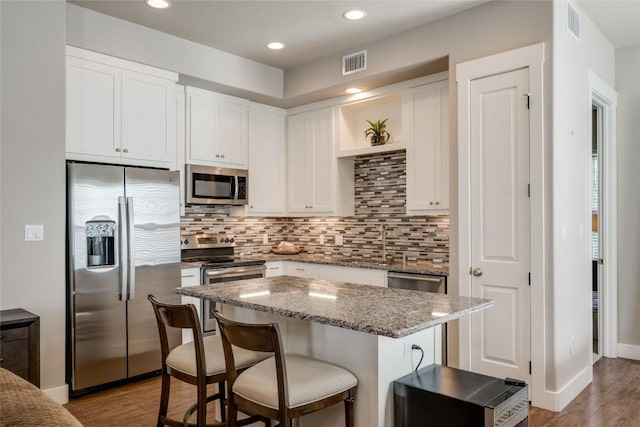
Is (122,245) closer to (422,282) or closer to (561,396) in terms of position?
(422,282)

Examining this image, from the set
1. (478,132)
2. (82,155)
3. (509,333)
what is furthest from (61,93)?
(509,333)

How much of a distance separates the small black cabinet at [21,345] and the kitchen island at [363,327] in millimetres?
1115

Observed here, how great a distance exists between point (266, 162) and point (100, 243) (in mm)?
2236

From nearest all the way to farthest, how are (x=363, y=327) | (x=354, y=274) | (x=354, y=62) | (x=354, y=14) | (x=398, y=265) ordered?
(x=363, y=327), (x=354, y=14), (x=398, y=265), (x=354, y=274), (x=354, y=62)

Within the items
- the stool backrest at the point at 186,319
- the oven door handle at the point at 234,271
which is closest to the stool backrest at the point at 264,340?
the stool backrest at the point at 186,319

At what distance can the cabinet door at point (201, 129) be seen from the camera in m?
4.53

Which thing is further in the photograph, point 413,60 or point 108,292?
point 413,60

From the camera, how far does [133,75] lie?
394 centimetres

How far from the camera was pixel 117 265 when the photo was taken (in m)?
3.61

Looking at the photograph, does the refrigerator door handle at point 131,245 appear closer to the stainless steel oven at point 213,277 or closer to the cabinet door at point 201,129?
the stainless steel oven at point 213,277

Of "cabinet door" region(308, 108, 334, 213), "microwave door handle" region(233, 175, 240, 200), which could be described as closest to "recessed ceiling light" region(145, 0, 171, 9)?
"microwave door handle" region(233, 175, 240, 200)

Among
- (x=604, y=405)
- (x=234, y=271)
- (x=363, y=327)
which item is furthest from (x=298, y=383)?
(x=234, y=271)

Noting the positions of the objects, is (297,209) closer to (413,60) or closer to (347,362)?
(413,60)

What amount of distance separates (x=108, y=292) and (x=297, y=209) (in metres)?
2.39
